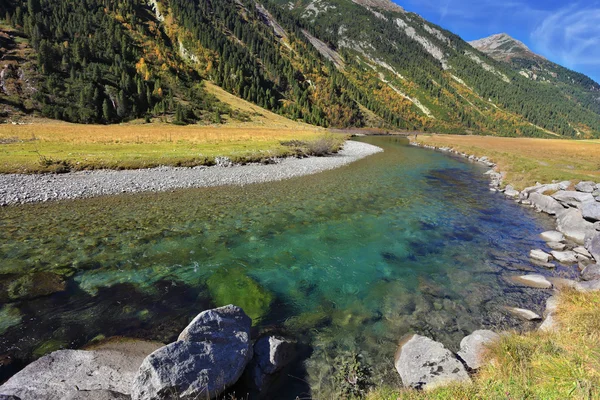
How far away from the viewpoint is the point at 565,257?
12.4m

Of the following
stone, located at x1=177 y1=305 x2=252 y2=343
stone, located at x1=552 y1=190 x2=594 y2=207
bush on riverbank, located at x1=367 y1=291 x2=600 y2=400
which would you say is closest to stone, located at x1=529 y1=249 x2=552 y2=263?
bush on riverbank, located at x1=367 y1=291 x2=600 y2=400

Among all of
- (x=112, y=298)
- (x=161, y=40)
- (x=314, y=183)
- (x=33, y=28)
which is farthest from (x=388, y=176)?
(x=161, y=40)

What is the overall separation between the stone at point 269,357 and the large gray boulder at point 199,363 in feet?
1.12

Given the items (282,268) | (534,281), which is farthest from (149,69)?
(534,281)

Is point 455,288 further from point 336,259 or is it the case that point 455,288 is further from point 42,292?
point 42,292

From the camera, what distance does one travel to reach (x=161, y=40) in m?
148

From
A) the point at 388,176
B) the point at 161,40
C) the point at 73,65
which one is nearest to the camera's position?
the point at 388,176

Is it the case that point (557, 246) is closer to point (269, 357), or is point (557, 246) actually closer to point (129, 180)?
point (269, 357)

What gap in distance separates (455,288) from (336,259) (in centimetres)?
487

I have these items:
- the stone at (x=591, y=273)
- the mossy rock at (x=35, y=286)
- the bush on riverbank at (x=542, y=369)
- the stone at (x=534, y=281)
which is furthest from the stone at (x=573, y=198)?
the mossy rock at (x=35, y=286)

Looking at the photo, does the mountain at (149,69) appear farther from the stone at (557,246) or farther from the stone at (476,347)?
the stone at (476,347)

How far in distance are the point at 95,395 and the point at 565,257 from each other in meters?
17.9

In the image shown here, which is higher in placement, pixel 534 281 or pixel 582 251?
pixel 582 251

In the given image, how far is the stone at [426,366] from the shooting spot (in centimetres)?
558
